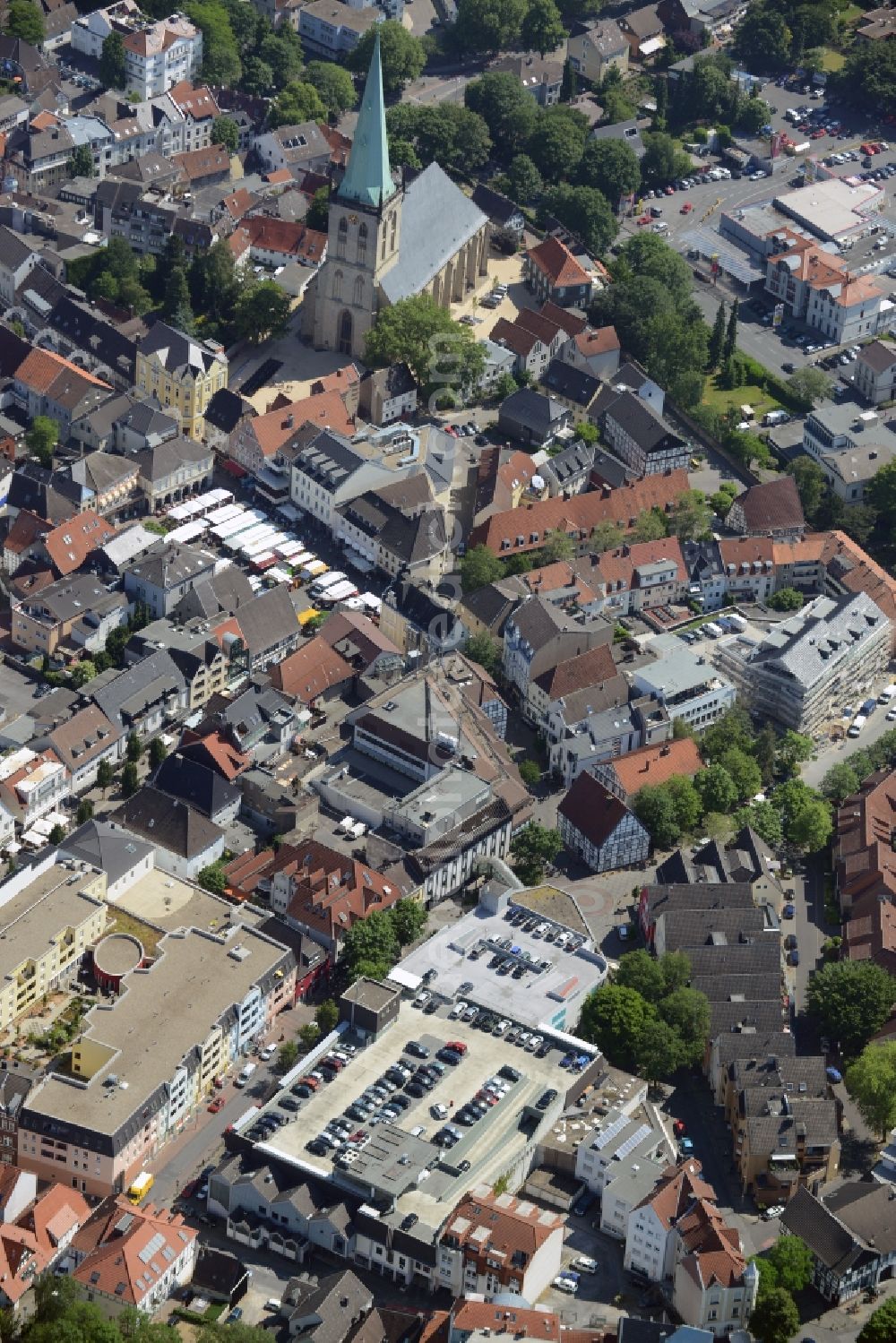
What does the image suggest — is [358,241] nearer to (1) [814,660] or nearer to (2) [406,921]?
(1) [814,660]

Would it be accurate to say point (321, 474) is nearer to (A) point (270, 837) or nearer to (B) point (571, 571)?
(B) point (571, 571)

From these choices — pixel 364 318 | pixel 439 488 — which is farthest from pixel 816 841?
pixel 364 318

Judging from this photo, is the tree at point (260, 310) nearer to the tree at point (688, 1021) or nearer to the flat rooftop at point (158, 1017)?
the flat rooftop at point (158, 1017)

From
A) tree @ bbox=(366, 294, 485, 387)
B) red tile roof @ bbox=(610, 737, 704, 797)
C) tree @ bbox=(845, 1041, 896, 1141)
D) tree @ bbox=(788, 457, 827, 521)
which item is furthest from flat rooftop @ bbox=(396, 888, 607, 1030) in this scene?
tree @ bbox=(366, 294, 485, 387)

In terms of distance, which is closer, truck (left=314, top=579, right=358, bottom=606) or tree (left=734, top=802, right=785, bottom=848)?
tree (left=734, top=802, right=785, bottom=848)

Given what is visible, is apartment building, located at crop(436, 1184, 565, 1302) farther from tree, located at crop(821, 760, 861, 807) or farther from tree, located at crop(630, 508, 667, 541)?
tree, located at crop(630, 508, 667, 541)
